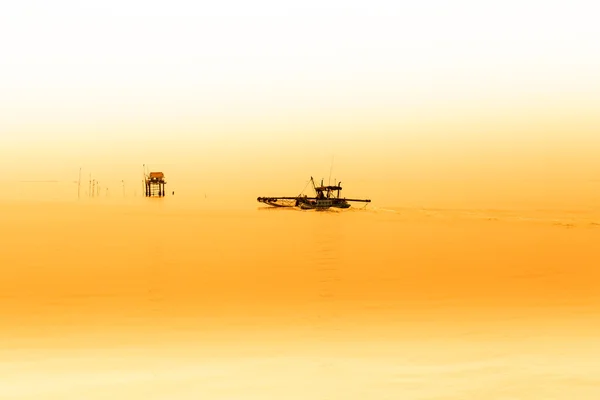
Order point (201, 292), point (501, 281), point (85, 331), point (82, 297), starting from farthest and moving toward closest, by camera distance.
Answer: point (501, 281) < point (201, 292) < point (82, 297) < point (85, 331)

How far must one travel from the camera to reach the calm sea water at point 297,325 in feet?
24.3

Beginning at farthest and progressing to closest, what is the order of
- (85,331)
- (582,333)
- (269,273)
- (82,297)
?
1. (269,273)
2. (82,297)
3. (85,331)
4. (582,333)

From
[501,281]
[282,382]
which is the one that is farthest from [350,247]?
[282,382]

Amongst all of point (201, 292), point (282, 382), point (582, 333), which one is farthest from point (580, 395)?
point (201, 292)

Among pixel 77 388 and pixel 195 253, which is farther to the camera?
pixel 195 253

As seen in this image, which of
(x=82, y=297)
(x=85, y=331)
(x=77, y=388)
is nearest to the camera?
(x=77, y=388)

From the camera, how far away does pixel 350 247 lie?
35.0m

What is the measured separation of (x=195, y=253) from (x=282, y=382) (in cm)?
2305

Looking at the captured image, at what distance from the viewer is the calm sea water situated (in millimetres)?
7422

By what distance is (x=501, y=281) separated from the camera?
66.8 feet

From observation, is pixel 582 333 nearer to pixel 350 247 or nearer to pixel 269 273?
pixel 269 273

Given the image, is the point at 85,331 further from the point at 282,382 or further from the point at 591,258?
the point at 591,258

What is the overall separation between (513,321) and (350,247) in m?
22.3

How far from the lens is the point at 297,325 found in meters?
12.6
